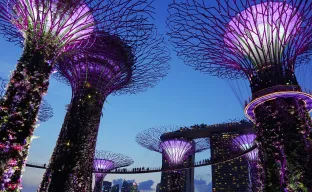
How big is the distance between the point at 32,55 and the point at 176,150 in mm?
16851

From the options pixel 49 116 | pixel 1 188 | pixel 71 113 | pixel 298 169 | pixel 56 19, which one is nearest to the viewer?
pixel 1 188

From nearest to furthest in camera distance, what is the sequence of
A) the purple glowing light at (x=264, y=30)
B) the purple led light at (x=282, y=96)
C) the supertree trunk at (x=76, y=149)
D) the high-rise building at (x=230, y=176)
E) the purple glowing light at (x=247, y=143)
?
the purple led light at (x=282, y=96), the purple glowing light at (x=264, y=30), the supertree trunk at (x=76, y=149), the purple glowing light at (x=247, y=143), the high-rise building at (x=230, y=176)

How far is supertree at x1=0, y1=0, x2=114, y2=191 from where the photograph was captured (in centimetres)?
623

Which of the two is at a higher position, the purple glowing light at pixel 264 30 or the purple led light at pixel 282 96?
the purple glowing light at pixel 264 30

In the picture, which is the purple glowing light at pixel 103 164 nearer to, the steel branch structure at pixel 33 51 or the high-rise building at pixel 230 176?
the steel branch structure at pixel 33 51

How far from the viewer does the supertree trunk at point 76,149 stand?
9.88 metres

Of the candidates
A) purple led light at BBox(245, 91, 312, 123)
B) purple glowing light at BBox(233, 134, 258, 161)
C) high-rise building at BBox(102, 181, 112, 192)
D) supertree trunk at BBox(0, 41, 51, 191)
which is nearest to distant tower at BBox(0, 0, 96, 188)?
supertree trunk at BBox(0, 41, 51, 191)

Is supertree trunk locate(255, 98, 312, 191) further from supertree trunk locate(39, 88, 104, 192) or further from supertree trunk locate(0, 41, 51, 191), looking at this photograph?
supertree trunk locate(0, 41, 51, 191)

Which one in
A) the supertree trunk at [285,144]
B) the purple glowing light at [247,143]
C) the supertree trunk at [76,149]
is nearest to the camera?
the supertree trunk at [285,144]

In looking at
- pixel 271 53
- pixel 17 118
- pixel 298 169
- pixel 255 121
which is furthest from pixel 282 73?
pixel 17 118

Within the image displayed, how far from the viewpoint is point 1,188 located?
225 inches

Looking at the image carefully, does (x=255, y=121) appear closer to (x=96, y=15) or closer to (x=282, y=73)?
(x=282, y=73)

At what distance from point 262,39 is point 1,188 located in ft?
29.2

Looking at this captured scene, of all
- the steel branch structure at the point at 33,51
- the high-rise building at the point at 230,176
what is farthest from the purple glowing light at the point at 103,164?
the high-rise building at the point at 230,176
